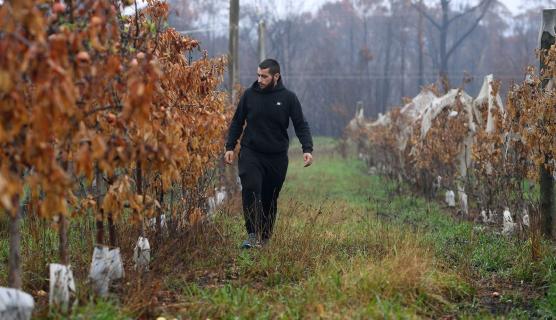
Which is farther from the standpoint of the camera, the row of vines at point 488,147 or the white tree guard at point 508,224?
the white tree guard at point 508,224

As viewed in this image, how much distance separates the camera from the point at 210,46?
53469mm

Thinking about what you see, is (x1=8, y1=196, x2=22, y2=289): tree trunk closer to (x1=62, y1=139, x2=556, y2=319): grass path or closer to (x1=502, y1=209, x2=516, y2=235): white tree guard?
(x1=62, y1=139, x2=556, y2=319): grass path

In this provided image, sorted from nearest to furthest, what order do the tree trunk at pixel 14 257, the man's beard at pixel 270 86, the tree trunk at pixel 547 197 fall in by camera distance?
the tree trunk at pixel 14 257, the man's beard at pixel 270 86, the tree trunk at pixel 547 197

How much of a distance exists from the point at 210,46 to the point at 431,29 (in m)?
18.8

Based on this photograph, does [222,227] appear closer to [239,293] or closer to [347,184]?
[239,293]

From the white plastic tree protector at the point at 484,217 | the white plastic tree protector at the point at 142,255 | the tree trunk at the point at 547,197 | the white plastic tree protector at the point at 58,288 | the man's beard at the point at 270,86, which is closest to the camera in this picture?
the white plastic tree protector at the point at 58,288

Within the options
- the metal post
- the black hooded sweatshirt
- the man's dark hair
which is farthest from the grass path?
the metal post

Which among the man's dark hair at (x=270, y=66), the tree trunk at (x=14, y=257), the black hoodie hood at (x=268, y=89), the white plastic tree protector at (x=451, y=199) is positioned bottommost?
the white plastic tree protector at (x=451, y=199)

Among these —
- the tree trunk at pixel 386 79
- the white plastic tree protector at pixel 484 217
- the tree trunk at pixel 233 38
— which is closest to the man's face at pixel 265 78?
the white plastic tree protector at pixel 484 217

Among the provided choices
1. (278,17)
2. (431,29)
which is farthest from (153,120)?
(431,29)

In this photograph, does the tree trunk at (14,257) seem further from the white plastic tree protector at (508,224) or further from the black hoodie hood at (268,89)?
the white plastic tree protector at (508,224)

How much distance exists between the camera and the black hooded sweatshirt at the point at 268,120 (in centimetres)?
613

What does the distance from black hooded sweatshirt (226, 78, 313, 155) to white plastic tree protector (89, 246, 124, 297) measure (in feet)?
6.99

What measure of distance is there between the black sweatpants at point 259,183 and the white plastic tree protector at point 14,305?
2721mm
